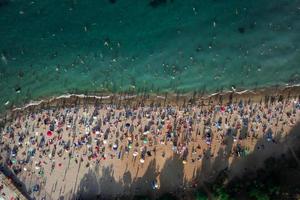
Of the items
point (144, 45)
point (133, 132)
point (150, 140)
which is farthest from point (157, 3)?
point (150, 140)

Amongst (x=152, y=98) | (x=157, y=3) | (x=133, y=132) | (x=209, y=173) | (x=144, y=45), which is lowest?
(x=209, y=173)

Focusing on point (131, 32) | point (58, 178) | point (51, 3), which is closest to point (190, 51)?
point (131, 32)

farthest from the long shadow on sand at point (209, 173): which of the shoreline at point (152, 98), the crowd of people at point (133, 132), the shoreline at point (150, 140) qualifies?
the shoreline at point (152, 98)

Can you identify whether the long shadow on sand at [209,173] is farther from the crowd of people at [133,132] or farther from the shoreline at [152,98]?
the shoreline at [152,98]

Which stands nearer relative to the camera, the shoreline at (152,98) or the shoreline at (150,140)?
the shoreline at (150,140)

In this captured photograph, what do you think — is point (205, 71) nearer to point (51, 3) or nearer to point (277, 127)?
point (277, 127)

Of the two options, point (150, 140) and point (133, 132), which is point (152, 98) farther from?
point (150, 140)
